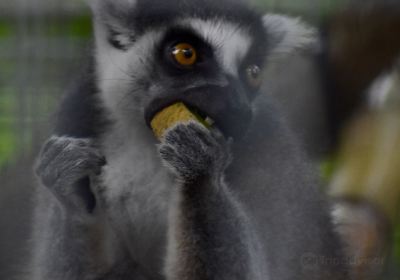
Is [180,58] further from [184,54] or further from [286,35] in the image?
[286,35]

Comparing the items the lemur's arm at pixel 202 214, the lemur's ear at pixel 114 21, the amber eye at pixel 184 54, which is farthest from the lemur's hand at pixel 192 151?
the lemur's ear at pixel 114 21

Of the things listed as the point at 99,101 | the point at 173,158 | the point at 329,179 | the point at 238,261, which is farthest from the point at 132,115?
the point at 329,179

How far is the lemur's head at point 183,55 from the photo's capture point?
1596 millimetres

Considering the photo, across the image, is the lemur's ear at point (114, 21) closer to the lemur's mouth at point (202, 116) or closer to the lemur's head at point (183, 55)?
the lemur's head at point (183, 55)

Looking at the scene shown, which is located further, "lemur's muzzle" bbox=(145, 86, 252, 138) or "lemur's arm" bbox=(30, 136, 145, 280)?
"lemur's arm" bbox=(30, 136, 145, 280)

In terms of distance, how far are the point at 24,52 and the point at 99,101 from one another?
1.71ft

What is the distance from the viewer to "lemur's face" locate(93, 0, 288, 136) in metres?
1.59

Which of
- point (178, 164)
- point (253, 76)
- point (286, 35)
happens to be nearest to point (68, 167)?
point (178, 164)

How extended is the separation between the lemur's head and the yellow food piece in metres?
0.02

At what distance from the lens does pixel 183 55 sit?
1.63 meters

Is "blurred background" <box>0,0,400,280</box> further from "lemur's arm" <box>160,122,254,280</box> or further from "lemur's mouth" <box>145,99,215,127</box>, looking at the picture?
"lemur's arm" <box>160,122,254,280</box>

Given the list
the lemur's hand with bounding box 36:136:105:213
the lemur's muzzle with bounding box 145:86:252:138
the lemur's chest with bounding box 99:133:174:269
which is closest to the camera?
the lemur's muzzle with bounding box 145:86:252:138

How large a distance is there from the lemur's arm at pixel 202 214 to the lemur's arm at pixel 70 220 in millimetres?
194

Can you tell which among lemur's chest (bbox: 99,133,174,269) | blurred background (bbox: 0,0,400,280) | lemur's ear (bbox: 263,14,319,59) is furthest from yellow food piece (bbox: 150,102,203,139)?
lemur's ear (bbox: 263,14,319,59)
